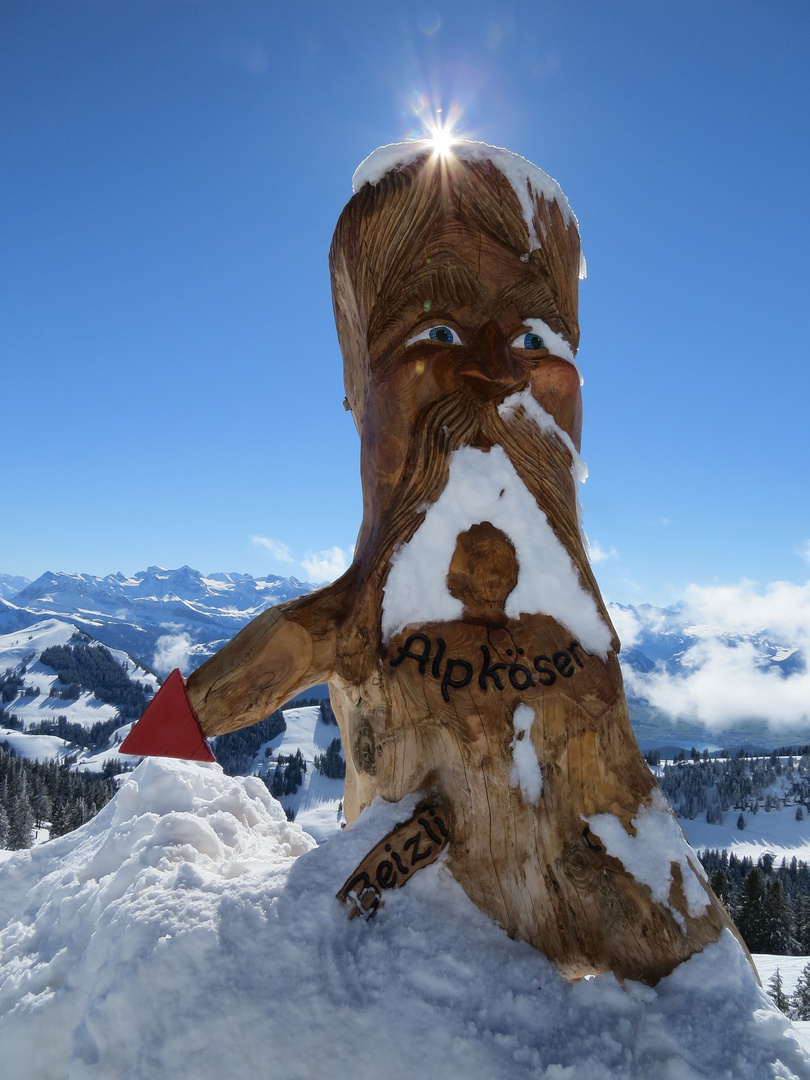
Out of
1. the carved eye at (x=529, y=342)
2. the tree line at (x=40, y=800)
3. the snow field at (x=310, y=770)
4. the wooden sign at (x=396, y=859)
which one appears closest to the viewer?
the wooden sign at (x=396, y=859)

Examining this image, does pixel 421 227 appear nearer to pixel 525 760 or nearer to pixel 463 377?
pixel 463 377

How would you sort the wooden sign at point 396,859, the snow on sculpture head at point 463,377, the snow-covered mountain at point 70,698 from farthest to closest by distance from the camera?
the snow-covered mountain at point 70,698 < the snow on sculpture head at point 463,377 < the wooden sign at point 396,859

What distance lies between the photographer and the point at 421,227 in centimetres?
321

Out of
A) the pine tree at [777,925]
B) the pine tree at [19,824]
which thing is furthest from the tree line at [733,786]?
the pine tree at [19,824]

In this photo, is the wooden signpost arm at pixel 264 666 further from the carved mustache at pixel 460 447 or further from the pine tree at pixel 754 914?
the pine tree at pixel 754 914

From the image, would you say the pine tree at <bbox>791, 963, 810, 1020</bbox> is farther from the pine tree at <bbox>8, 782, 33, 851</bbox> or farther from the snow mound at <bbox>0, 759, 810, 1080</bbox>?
the pine tree at <bbox>8, 782, 33, 851</bbox>

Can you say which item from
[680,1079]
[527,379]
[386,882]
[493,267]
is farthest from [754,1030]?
[493,267]

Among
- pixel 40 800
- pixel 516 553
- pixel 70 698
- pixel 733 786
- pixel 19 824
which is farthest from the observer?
pixel 70 698

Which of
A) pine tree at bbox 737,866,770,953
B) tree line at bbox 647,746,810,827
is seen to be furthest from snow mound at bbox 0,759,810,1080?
tree line at bbox 647,746,810,827

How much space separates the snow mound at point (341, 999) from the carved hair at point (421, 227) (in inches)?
93.6

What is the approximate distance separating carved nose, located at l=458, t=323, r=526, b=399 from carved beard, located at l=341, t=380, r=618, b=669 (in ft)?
0.15

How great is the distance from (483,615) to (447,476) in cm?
66

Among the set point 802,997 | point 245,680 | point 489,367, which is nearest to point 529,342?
point 489,367

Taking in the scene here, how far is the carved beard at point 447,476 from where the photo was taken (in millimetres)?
2938
